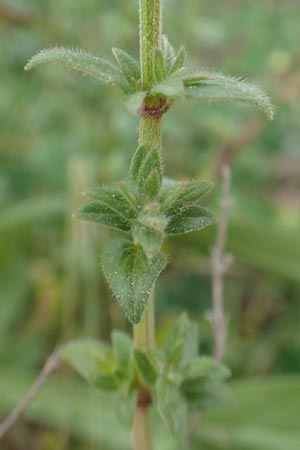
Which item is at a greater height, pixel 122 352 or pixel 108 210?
pixel 108 210

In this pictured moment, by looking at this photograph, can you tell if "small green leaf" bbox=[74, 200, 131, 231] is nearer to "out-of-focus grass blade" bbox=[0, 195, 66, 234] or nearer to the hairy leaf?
the hairy leaf

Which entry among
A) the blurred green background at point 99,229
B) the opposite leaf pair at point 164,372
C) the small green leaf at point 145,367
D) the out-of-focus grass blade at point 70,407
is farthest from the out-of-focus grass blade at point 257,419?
the small green leaf at point 145,367

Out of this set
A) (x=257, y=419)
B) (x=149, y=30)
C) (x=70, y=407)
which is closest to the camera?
(x=149, y=30)

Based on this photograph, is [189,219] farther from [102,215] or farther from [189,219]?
[102,215]

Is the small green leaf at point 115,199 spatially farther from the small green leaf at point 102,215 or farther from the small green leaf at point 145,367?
the small green leaf at point 145,367

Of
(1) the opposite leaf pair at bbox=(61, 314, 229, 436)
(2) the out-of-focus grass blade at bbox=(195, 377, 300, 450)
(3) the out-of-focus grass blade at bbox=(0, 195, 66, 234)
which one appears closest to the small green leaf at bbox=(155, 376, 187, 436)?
(1) the opposite leaf pair at bbox=(61, 314, 229, 436)

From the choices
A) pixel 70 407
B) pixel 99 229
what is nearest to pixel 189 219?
pixel 70 407
